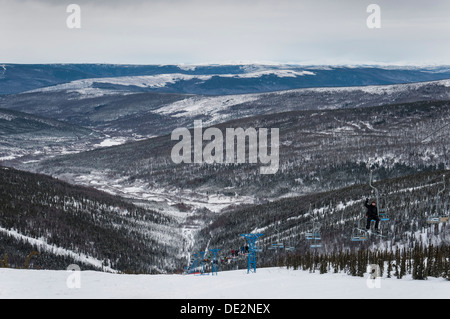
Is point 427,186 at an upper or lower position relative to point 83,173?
upper

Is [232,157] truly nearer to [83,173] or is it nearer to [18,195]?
[83,173]

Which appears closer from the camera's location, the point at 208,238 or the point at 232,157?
the point at 208,238

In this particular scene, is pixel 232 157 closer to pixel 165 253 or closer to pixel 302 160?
pixel 302 160

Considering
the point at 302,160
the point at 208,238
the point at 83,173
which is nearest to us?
the point at 208,238

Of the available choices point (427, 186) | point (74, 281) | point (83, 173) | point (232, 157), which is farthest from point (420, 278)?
point (83, 173)

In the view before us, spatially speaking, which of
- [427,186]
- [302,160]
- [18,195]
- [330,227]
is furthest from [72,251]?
[302,160]
